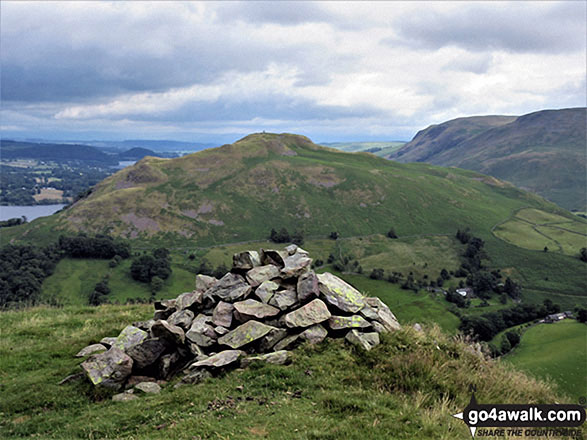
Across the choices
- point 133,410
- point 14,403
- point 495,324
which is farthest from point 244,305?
point 495,324

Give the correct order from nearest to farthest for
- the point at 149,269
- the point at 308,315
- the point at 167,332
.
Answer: the point at 167,332
the point at 308,315
the point at 149,269

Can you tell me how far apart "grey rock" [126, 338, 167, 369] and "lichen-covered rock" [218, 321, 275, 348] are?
2.95 metres

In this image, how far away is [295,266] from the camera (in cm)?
1909

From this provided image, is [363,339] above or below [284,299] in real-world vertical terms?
below

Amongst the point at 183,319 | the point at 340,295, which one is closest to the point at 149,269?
the point at 183,319

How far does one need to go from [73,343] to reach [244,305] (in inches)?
450

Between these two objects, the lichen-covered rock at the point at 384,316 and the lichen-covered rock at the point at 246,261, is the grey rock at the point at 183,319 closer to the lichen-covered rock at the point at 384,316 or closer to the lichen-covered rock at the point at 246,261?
the lichen-covered rock at the point at 246,261

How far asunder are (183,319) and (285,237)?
15999 cm

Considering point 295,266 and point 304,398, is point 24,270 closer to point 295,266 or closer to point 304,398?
point 295,266

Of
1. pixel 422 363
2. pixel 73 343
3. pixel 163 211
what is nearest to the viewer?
pixel 422 363

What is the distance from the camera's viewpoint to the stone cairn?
14.1 m

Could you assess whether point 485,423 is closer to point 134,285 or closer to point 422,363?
point 422,363

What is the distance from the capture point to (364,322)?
15.9m

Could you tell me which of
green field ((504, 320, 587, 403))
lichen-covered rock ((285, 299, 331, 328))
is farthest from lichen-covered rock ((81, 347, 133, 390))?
green field ((504, 320, 587, 403))
